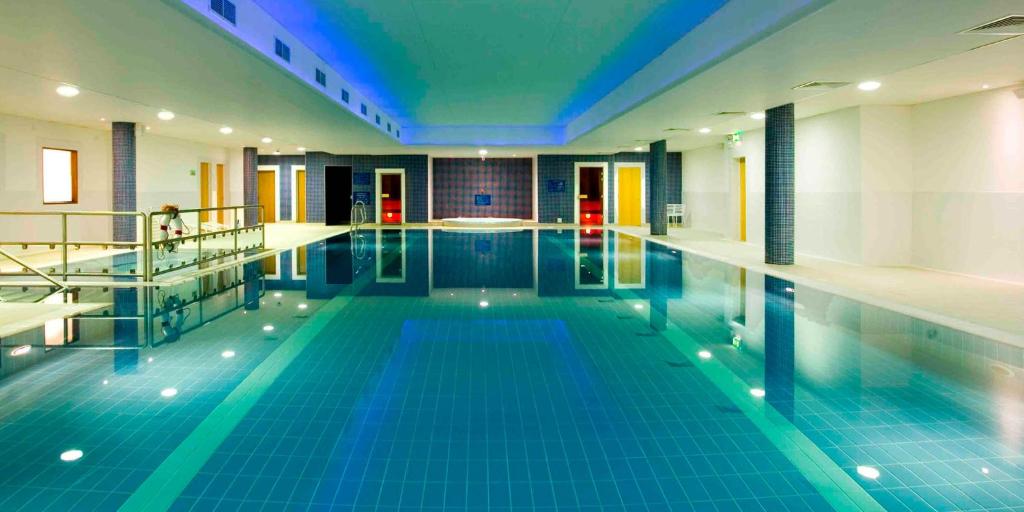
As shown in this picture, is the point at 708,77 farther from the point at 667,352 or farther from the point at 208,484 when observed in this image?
the point at 208,484

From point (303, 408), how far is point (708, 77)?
17.5 ft

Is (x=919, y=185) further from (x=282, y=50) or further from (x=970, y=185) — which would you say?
(x=282, y=50)

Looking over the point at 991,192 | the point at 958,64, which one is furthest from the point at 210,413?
the point at 991,192

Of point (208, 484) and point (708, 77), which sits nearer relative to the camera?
point (208, 484)

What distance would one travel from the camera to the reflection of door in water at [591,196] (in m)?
20.4

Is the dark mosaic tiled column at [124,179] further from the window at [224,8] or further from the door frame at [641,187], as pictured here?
the door frame at [641,187]

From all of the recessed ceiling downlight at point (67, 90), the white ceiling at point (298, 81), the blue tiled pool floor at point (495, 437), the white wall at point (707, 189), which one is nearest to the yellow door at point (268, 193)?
the white ceiling at point (298, 81)

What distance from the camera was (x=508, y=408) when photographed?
3232 mm

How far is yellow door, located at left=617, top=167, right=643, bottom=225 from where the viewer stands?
20.0 meters

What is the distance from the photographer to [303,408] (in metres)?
3.23

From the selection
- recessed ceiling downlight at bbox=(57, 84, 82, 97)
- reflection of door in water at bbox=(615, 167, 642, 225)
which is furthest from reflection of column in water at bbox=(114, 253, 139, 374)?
reflection of door in water at bbox=(615, 167, 642, 225)

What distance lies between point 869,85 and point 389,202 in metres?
15.3

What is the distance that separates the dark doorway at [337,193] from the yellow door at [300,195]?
145 centimetres

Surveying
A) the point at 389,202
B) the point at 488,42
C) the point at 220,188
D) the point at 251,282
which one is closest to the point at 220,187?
the point at 220,188
